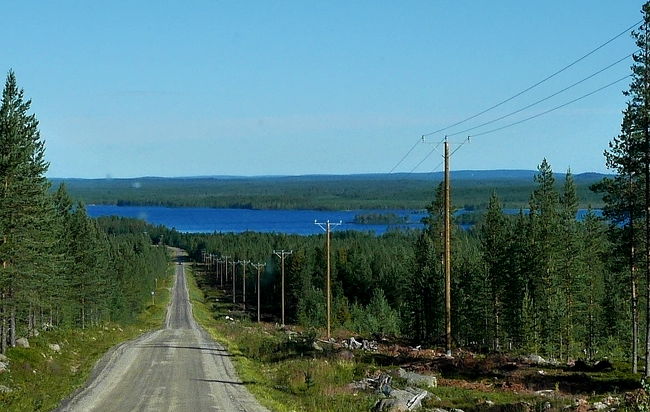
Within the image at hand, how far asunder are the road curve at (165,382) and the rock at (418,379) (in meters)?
5.61

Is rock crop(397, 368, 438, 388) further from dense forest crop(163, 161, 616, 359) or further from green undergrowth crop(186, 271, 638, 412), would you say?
dense forest crop(163, 161, 616, 359)

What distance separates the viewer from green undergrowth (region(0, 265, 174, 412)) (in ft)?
78.6

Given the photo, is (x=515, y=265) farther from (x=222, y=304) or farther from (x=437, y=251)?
(x=222, y=304)

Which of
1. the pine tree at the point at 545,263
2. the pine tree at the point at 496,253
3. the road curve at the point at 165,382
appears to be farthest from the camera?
the pine tree at the point at 496,253

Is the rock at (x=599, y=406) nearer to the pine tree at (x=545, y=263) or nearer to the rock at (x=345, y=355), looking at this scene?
the rock at (x=345, y=355)

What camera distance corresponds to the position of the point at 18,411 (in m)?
21.7

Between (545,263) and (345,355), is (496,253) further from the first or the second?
(345,355)

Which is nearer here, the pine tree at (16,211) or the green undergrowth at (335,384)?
the green undergrowth at (335,384)

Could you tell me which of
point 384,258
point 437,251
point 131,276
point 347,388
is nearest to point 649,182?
point 347,388

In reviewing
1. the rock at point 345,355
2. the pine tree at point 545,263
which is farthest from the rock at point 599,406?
the pine tree at point 545,263

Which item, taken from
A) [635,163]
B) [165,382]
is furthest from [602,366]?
[165,382]

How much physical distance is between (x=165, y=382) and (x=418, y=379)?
9533mm

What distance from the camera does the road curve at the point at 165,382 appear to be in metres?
23.3

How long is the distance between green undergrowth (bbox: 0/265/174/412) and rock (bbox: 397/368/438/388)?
458 inches
